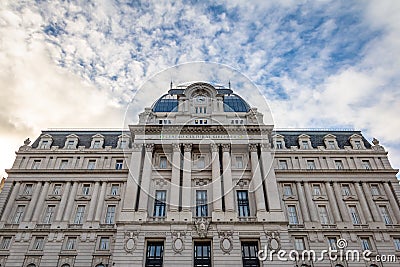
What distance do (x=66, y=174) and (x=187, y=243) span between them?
77.7 ft

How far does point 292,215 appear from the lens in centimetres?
4431

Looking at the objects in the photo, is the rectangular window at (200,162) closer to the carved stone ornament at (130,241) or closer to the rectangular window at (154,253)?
the rectangular window at (154,253)

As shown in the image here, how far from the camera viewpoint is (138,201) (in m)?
42.3

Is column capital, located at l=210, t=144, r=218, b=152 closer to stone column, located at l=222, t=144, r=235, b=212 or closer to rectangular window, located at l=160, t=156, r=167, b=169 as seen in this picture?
stone column, located at l=222, t=144, r=235, b=212

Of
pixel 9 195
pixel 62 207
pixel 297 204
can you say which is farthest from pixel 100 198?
pixel 297 204

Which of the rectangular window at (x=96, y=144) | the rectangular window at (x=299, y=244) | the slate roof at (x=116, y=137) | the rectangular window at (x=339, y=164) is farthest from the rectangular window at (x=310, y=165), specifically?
the rectangular window at (x=96, y=144)

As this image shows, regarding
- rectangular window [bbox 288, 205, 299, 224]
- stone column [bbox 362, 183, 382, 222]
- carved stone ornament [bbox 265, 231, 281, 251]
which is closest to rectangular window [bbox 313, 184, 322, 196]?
rectangular window [bbox 288, 205, 299, 224]

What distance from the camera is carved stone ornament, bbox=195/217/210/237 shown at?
124ft

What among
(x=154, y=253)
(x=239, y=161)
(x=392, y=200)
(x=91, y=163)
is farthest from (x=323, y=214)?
(x=91, y=163)

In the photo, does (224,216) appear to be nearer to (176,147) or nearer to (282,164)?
(176,147)

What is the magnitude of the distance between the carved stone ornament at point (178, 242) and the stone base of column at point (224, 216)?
4561 millimetres

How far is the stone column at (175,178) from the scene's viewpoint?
133 feet

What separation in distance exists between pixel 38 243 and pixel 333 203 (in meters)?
42.7

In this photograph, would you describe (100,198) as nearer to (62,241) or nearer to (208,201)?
(62,241)
